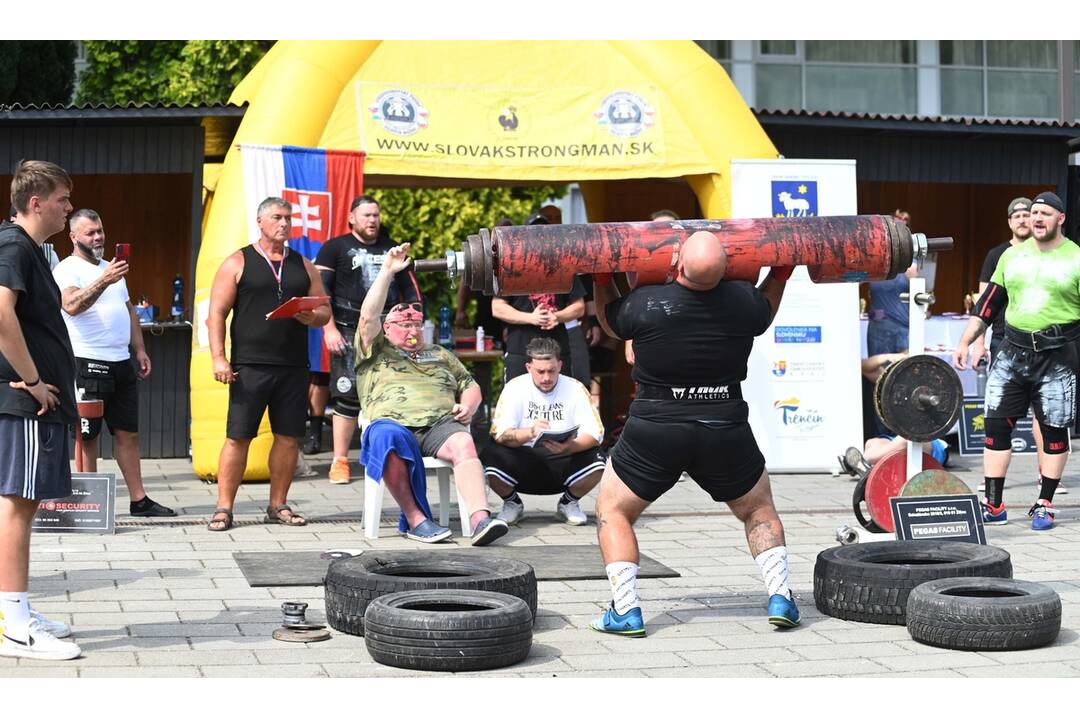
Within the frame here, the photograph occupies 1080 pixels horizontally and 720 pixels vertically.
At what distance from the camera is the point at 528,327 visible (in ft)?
36.5

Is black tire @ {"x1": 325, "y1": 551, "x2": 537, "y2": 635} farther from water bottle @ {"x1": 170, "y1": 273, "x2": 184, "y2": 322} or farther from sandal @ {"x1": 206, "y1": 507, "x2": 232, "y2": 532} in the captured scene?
water bottle @ {"x1": 170, "y1": 273, "x2": 184, "y2": 322}

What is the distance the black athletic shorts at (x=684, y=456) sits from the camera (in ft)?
21.3

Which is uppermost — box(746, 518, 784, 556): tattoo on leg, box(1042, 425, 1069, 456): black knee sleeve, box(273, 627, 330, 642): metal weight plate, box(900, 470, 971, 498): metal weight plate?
box(1042, 425, 1069, 456): black knee sleeve

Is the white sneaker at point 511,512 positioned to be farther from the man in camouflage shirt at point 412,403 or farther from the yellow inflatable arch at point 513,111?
the yellow inflatable arch at point 513,111

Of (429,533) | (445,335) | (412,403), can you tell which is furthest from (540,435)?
(445,335)

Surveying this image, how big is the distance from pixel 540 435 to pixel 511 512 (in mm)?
602

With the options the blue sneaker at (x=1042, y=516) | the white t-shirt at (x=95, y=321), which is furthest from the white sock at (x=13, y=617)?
the blue sneaker at (x=1042, y=516)

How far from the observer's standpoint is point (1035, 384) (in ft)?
31.8

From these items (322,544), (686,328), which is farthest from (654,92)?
(686,328)

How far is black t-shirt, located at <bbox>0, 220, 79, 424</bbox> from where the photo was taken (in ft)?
19.4

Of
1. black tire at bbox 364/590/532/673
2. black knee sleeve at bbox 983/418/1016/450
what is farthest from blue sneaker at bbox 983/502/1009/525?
black tire at bbox 364/590/532/673

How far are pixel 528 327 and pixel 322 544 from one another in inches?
113

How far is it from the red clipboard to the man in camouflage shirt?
0.28 metres

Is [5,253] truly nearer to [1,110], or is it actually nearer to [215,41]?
[1,110]
